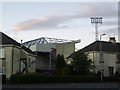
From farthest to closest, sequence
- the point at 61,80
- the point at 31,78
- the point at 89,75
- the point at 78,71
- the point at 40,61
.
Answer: the point at 40,61 → the point at 78,71 → the point at 89,75 → the point at 61,80 → the point at 31,78

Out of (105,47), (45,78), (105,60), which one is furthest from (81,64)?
(105,47)

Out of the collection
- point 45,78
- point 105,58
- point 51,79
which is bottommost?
point 51,79

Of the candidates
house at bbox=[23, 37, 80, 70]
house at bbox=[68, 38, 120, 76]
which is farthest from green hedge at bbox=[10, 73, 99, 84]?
house at bbox=[23, 37, 80, 70]

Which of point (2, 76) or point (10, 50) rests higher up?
point (10, 50)

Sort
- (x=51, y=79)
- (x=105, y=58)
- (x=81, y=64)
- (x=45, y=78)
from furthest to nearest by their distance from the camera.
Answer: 1. (x=105, y=58)
2. (x=81, y=64)
3. (x=51, y=79)
4. (x=45, y=78)

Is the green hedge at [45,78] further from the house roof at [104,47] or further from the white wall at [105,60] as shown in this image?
the house roof at [104,47]

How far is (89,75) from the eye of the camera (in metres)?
51.3

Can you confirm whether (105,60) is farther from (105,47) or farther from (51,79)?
(51,79)

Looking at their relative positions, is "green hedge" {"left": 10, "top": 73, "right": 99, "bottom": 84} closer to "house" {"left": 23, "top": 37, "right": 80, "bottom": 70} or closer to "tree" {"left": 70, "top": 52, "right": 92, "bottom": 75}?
"tree" {"left": 70, "top": 52, "right": 92, "bottom": 75}

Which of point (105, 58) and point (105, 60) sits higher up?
point (105, 58)

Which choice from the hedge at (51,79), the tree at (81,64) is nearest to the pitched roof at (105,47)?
the tree at (81,64)

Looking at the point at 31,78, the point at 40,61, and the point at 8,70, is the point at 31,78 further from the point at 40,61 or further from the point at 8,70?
the point at 40,61

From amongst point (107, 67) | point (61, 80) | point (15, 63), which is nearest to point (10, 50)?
point (15, 63)

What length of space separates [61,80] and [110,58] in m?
19.3
